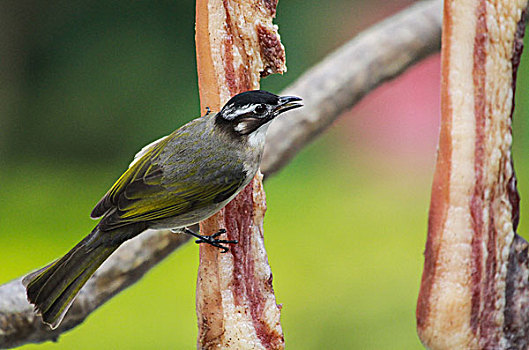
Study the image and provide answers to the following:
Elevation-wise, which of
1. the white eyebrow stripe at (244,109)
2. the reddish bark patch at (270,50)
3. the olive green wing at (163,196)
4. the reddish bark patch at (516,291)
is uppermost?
the reddish bark patch at (270,50)

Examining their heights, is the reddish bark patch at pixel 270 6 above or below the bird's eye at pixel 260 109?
above

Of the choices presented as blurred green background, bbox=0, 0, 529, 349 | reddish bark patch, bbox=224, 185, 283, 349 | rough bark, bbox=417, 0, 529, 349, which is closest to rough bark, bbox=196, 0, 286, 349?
reddish bark patch, bbox=224, 185, 283, 349

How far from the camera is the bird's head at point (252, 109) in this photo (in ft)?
1.53

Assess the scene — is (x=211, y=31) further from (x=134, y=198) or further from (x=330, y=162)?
(x=330, y=162)

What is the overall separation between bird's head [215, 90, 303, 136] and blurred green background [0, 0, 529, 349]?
0.51 meters

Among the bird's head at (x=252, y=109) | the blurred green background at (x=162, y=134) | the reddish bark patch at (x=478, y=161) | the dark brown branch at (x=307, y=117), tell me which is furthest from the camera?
the blurred green background at (x=162, y=134)

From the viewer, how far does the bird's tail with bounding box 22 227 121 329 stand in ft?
1.55

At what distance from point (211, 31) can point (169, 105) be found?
61 centimetres

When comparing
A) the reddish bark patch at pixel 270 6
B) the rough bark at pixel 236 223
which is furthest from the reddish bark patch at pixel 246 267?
the reddish bark patch at pixel 270 6

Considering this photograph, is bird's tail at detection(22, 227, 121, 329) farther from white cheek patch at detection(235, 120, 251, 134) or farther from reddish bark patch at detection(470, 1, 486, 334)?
reddish bark patch at detection(470, 1, 486, 334)

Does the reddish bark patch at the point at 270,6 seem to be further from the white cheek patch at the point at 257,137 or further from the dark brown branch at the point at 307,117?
the dark brown branch at the point at 307,117

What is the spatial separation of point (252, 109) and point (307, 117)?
1.26 ft

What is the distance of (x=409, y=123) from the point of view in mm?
1241

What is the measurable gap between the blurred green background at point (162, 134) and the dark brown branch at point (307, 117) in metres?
0.09
